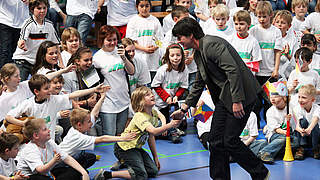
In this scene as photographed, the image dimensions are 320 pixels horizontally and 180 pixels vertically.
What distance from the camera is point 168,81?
7219mm

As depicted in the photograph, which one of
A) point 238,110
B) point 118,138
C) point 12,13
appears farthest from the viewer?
point 12,13

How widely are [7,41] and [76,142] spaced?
123 inches

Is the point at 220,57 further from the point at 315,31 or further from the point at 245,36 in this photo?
the point at 315,31

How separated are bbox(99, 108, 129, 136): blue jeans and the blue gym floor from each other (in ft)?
0.77

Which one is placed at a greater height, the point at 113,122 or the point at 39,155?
the point at 39,155

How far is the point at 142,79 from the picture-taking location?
7.12 m

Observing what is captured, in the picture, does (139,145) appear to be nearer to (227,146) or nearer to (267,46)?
(227,146)

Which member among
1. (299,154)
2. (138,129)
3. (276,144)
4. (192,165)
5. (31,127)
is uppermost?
(31,127)

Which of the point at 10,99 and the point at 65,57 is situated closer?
the point at 10,99

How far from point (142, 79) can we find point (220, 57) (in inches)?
102

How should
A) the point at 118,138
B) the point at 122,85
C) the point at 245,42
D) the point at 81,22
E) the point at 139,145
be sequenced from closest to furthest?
the point at 118,138
the point at 139,145
the point at 122,85
the point at 245,42
the point at 81,22

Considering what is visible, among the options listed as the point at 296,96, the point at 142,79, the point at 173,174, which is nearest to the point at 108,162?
the point at 173,174

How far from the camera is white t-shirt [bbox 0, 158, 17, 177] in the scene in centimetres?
475

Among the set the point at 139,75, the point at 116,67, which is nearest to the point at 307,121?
the point at 139,75
